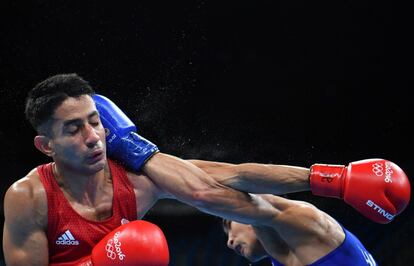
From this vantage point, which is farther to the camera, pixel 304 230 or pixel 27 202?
pixel 304 230

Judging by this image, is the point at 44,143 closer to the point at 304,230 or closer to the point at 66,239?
the point at 66,239

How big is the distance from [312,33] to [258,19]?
45 cm

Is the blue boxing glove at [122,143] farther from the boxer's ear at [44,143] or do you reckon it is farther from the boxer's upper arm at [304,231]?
the boxer's upper arm at [304,231]

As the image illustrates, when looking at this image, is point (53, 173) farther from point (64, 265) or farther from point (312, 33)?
point (312, 33)

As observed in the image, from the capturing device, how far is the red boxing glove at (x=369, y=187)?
288cm

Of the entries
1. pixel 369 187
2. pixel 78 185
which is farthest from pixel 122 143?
pixel 369 187

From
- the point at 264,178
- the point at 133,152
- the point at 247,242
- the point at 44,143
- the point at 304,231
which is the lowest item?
the point at 247,242

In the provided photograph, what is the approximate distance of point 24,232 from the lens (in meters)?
2.66

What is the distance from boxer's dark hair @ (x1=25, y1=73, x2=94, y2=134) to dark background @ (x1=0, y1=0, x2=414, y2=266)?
235 centimetres

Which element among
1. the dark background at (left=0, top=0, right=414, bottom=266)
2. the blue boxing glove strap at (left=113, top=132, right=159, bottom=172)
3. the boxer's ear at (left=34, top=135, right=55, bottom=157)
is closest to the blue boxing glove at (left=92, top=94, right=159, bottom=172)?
the blue boxing glove strap at (left=113, top=132, right=159, bottom=172)

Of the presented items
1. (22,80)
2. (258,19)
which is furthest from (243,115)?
(22,80)

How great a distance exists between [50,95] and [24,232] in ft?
1.82

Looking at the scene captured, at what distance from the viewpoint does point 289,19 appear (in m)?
5.42

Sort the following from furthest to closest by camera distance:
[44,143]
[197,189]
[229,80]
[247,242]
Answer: [229,80] → [247,242] → [197,189] → [44,143]
